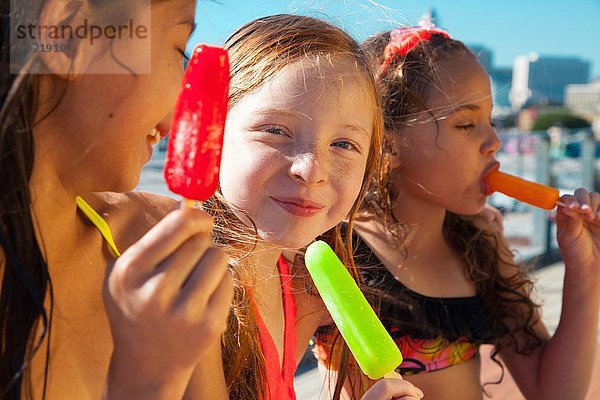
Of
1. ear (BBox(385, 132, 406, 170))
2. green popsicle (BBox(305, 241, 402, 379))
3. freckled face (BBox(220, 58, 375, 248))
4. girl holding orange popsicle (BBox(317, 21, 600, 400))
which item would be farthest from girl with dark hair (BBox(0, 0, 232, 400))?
ear (BBox(385, 132, 406, 170))

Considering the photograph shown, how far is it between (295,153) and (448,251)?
1178mm

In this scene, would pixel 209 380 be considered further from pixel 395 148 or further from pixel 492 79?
pixel 492 79

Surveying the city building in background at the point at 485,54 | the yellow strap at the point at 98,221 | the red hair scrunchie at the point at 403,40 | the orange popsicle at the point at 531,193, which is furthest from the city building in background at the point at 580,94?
the yellow strap at the point at 98,221

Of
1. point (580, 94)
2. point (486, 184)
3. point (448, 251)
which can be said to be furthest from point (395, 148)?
point (580, 94)

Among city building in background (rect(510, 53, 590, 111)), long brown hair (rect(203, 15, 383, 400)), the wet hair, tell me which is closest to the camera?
the wet hair

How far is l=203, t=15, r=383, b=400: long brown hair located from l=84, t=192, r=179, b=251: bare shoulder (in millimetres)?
142

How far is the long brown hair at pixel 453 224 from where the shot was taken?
219 cm

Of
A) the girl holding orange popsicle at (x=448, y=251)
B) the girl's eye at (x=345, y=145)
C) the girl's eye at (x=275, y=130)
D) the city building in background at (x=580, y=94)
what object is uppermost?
the girl's eye at (x=275, y=130)

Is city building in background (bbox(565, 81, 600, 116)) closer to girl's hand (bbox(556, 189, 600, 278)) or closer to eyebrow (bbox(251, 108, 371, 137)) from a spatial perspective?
girl's hand (bbox(556, 189, 600, 278))

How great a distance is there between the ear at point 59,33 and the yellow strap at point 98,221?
35 cm

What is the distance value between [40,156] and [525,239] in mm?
7501

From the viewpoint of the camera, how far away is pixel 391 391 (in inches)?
50.7

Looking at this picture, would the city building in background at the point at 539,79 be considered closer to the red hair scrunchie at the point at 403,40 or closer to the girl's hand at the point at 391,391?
the red hair scrunchie at the point at 403,40

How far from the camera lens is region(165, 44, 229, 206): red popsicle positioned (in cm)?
93
